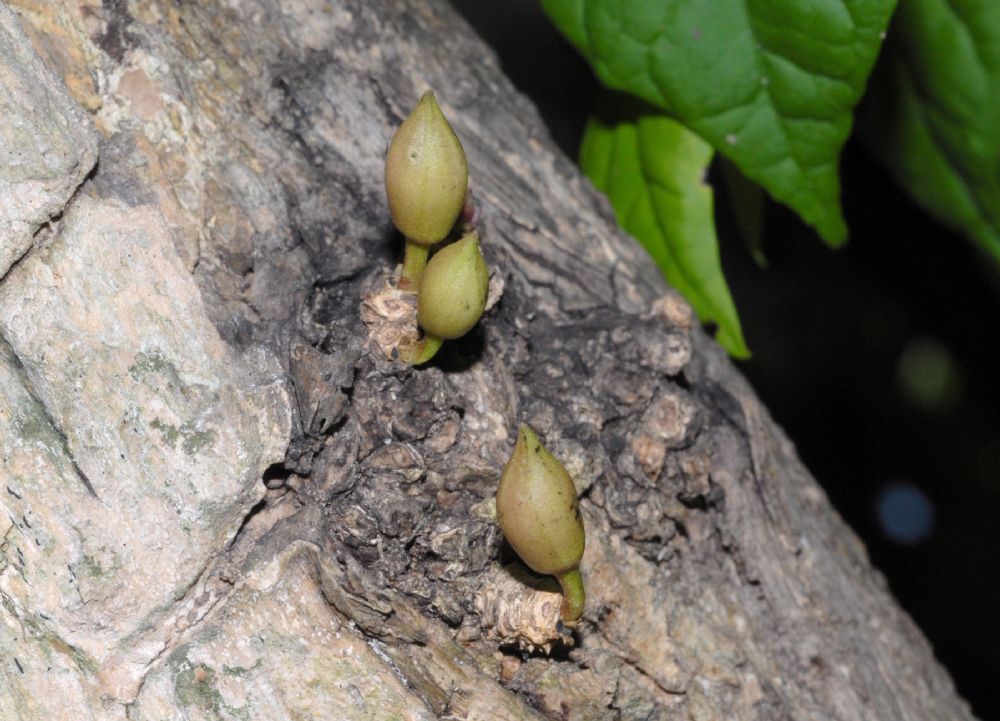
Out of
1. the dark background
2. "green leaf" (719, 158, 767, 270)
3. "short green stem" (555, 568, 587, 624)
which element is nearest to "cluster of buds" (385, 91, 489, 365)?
"short green stem" (555, 568, 587, 624)

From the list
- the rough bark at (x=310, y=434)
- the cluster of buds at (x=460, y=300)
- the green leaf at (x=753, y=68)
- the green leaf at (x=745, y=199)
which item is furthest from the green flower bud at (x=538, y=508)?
the green leaf at (x=745, y=199)

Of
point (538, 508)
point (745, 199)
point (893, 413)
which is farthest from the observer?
point (893, 413)

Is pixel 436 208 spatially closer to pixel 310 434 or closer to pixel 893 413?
pixel 310 434

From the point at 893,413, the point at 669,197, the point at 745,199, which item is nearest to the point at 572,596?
the point at 669,197

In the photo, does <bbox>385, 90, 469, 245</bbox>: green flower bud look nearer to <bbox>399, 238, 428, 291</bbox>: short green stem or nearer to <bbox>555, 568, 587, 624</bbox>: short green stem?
<bbox>399, 238, 428, 291</bbox>: short green stem

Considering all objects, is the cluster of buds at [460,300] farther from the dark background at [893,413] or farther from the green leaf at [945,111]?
the dark background at [893,413]

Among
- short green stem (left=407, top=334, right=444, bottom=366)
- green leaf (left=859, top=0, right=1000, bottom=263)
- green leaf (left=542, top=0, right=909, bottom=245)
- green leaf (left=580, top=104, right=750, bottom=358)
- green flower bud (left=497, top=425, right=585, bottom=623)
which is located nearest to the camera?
green flower bud (left=497, top=425, right=585, bottom=623)
